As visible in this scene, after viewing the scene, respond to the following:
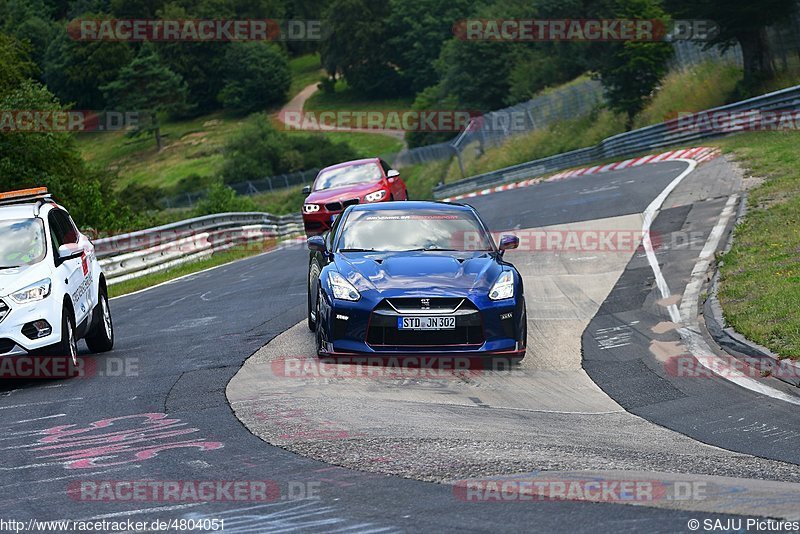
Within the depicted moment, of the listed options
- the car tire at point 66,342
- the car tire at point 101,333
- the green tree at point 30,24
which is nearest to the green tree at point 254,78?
the green tree at point 30,24

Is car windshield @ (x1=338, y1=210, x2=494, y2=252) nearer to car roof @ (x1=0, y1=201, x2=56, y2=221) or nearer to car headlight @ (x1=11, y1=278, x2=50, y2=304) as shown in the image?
car headlight @ (x1=11, y1=278, x2=50, y2=304)

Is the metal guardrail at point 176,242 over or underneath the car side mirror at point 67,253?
underneath

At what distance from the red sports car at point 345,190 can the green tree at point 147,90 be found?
9344 cm

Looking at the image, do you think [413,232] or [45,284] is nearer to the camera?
[45,284]

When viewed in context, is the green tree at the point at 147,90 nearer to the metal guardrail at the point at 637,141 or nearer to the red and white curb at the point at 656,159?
the metal guardrail at the point at 637,141

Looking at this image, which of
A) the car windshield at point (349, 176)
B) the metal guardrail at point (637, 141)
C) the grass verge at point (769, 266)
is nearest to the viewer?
the grass verge at point (769, 266)

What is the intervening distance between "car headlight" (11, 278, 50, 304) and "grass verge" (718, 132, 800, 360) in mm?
6639

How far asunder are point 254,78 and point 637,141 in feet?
291

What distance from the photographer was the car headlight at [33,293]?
10818 millimetres

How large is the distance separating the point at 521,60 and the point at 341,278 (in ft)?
243

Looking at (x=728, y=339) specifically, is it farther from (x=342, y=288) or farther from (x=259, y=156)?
(x=259, y=156)

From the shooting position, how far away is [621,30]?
47656 mm

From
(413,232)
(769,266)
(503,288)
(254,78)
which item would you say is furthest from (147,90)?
(503,288)

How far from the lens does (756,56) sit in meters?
37.9
